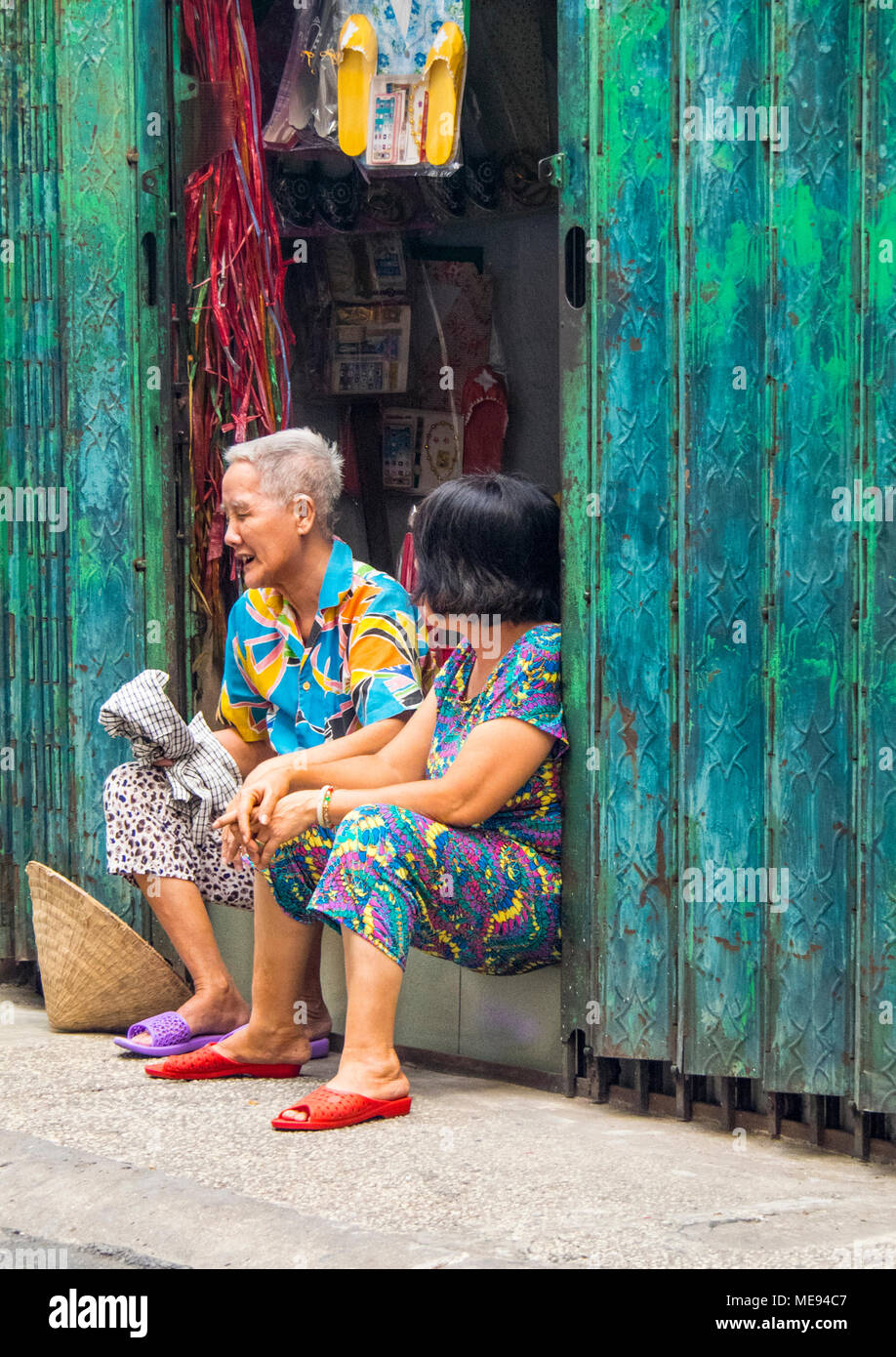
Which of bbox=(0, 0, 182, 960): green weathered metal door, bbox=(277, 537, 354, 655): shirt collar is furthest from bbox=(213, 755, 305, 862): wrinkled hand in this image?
bbox=(0, 0, 182, 960): green weathered metal door

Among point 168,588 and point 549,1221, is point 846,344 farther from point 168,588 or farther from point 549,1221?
point 168,588

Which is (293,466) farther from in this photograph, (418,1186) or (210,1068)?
(418,1186)

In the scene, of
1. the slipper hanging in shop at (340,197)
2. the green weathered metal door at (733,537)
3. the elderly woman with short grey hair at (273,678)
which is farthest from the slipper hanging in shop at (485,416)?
the green weathered metal door at (733,537)

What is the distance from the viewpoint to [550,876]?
365cm

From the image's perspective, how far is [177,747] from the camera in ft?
13.8

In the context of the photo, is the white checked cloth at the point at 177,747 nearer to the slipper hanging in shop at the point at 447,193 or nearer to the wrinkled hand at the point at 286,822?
the wrinkled hand at the point at 286,822

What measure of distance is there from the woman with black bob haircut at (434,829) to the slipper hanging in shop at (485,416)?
5.74 feet

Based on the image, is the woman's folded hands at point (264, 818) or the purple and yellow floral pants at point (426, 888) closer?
the purple and yellow floral pants at point (426, 888)

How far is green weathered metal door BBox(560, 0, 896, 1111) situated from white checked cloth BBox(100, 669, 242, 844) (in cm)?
100

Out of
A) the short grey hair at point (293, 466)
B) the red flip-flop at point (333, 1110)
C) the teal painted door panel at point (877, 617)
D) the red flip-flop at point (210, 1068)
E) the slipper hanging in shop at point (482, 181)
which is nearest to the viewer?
the teal painted door panel at point (877, 617)

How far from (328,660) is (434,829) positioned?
77cm

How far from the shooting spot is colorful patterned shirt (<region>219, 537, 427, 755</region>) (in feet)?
13.0

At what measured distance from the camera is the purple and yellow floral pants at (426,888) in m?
3.39

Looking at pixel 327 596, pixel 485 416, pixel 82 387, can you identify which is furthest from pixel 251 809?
pixel 485 416
